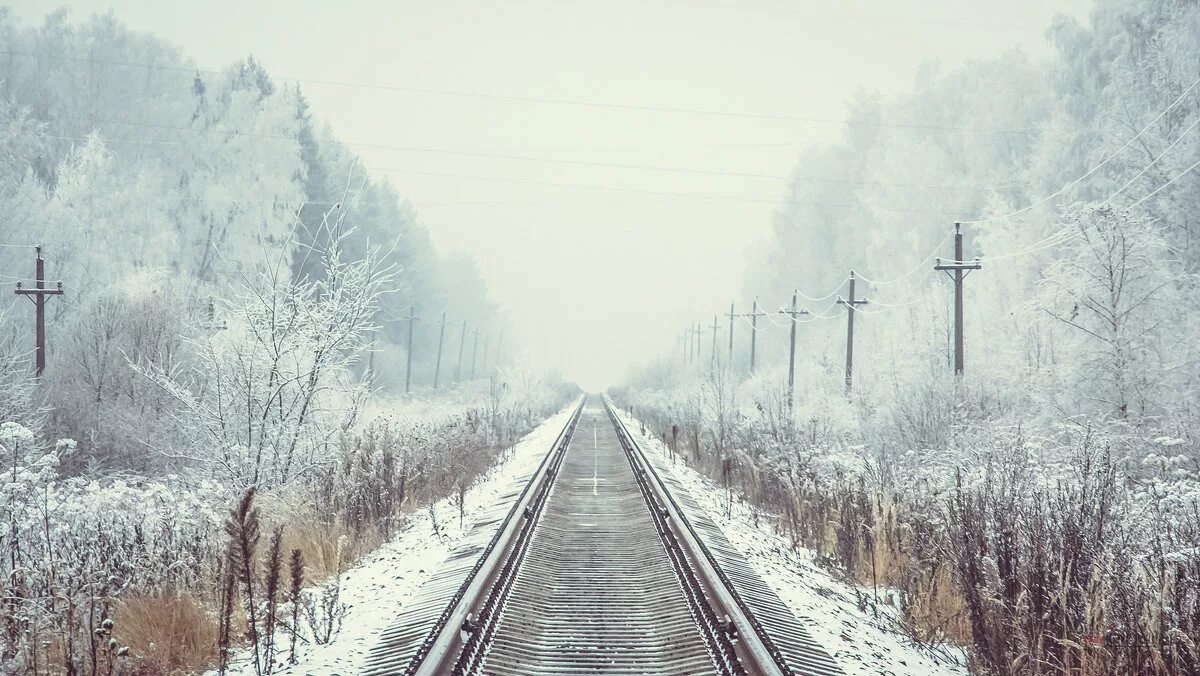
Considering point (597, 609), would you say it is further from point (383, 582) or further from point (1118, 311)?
point (1118, 311)

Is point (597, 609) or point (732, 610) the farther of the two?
point (597, 609)

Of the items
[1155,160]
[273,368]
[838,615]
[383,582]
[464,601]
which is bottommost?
[383,582]

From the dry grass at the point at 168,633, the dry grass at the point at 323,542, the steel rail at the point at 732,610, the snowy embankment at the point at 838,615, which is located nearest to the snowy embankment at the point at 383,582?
the dry grass at the point at 323,542

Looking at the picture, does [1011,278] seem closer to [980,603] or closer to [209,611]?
[980,603]

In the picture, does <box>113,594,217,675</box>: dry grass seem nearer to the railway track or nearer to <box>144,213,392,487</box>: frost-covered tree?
the railway track

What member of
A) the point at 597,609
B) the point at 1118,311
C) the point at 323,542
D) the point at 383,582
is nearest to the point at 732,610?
the point at 597,609

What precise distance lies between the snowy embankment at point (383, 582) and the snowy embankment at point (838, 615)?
310 cm

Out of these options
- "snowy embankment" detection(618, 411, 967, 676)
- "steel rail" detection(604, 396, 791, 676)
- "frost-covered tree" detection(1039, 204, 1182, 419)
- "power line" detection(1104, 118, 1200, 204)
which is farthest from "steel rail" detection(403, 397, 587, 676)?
"power line" detection(1104, 118, 1200, 204)

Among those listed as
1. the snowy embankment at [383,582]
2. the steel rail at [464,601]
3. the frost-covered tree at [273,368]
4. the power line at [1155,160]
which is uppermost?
the power line at [1155,160]

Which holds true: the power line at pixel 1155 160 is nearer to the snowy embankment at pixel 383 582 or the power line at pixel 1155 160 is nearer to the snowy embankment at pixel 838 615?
the snowy embankment at pixel 838 615

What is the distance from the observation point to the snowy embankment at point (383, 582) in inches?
196

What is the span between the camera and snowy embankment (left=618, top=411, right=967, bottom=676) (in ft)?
17.4

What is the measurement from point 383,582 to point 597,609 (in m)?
2.28

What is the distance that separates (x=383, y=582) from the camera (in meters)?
7.24
